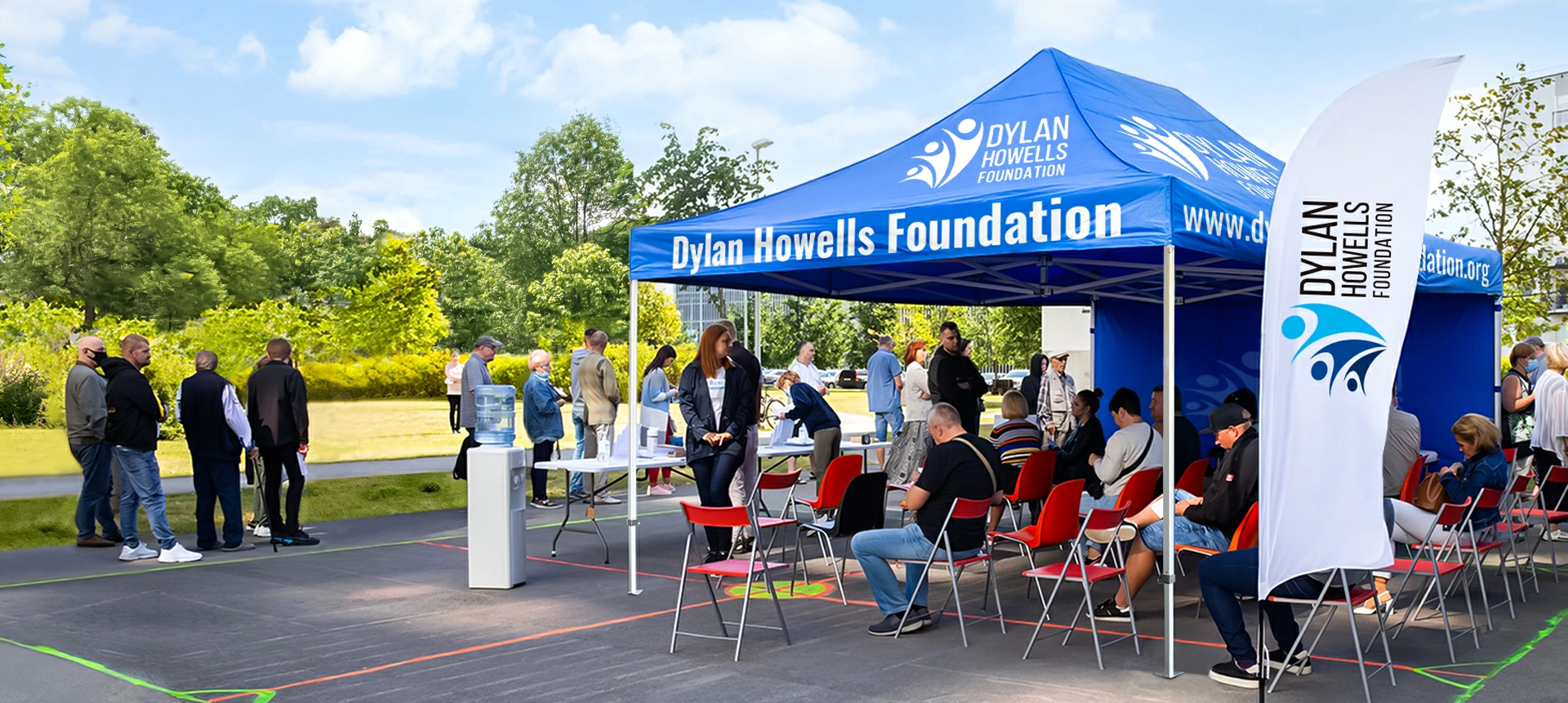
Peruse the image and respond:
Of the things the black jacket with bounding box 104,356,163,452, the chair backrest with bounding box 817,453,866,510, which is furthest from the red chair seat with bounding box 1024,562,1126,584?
the black jacket with bounding box 104,356,163,452

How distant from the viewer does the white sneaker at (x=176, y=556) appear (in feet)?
28.4

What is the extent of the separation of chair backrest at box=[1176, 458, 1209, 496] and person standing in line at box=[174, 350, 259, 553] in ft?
22.2

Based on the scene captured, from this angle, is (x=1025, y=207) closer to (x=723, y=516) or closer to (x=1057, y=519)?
(x=1057, y=519)

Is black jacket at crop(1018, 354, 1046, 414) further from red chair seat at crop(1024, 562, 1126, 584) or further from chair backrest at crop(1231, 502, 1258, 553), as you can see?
chair backrest at crop(1231, 502, 1258, 553)

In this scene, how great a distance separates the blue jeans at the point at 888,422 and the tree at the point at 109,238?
29.9m

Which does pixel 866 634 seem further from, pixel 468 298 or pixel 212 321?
pixel 468 298

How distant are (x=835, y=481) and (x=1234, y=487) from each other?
3.11 m

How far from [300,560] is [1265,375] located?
7.10 m

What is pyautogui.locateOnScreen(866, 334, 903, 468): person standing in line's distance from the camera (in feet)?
46.9

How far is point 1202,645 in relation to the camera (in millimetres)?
5758

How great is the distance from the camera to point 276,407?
9211 millimetres

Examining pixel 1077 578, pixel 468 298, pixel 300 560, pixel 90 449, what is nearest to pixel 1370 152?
pixel 1077 578

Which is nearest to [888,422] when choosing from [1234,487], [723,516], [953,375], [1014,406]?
[953,375]

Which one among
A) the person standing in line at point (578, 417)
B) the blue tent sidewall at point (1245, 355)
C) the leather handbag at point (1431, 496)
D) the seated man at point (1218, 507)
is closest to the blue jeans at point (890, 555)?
the seated man at point (1218, 507)
